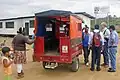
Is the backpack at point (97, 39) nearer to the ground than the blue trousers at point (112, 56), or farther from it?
farther from it

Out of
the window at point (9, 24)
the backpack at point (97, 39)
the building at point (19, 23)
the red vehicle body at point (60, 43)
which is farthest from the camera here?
the window at point (9, 24)

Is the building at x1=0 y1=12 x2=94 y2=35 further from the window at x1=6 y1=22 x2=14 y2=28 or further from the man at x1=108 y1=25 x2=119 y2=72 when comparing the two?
the man at x1=108 y1=25 x2=119 y2=72

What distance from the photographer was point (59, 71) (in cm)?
1184

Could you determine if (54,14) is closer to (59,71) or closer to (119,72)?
(59,71)

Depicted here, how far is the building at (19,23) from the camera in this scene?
3647 centimetres

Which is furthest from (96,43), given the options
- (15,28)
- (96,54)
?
(15,28)

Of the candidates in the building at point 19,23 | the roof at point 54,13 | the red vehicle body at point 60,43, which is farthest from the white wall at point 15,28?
the roof at point 54,13

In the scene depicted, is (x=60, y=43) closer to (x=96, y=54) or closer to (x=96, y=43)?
(x=96, y=43)

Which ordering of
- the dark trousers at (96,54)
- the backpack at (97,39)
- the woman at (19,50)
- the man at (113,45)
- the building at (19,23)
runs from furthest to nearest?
the building at (19,23), the dark trousers at (96,54), the backpack at (97,39), the man at (113,45), the woman at (19,50)

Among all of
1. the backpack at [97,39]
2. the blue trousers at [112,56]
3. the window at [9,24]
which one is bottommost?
the blue trousers at [112,56]

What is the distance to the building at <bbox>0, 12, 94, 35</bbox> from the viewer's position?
36.5 meters

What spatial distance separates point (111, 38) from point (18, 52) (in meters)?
3.69

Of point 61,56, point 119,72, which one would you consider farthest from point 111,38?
point 61,56

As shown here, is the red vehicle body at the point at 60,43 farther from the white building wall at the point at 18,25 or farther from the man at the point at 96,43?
the white building wall at the point at 18,25
